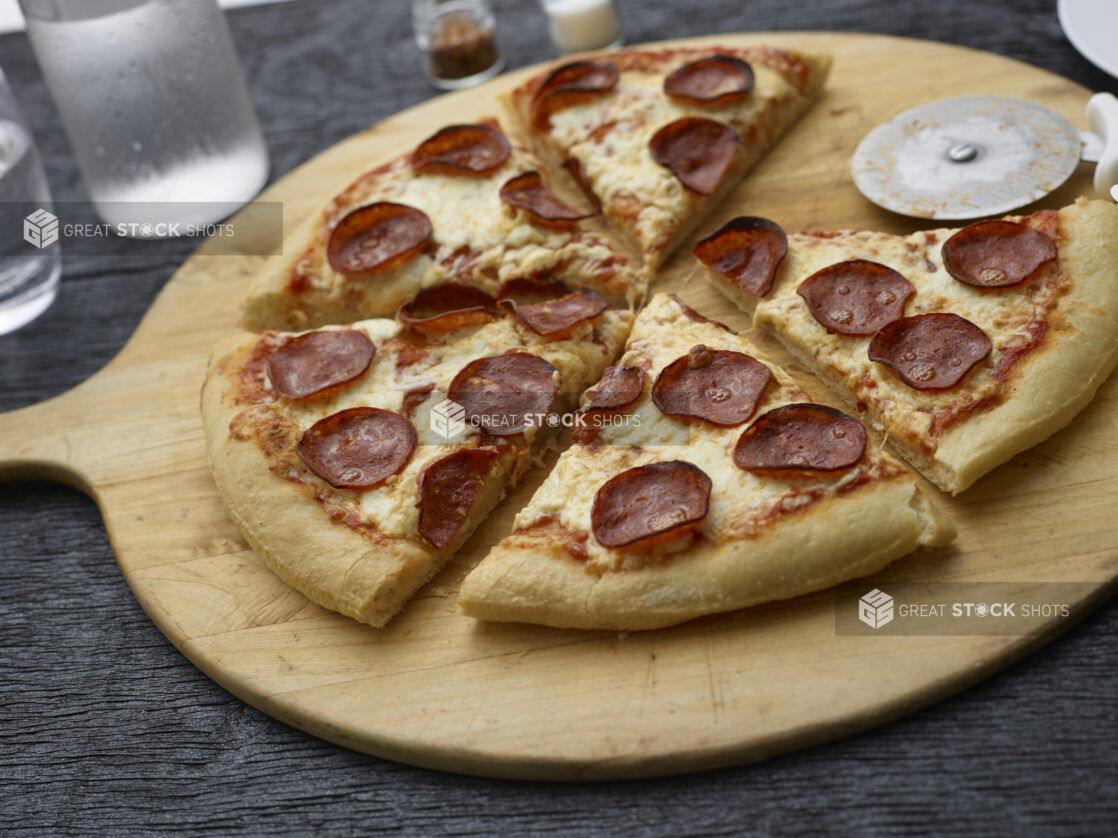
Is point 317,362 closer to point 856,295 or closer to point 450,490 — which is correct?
point 450,490

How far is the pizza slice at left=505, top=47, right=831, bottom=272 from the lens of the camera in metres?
5.16

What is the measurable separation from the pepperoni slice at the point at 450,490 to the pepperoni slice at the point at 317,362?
64 cm

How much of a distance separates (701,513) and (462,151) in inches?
106

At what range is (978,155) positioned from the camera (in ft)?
15.6

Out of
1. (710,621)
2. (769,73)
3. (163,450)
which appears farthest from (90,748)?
(769,73)

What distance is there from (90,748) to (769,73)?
14.0 ft

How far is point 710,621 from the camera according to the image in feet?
11.6

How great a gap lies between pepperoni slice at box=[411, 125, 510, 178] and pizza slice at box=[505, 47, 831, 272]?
0.34m

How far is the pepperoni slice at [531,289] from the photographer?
498 centimetres

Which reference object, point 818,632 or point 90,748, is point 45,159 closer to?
point 90,748

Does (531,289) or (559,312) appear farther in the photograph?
(531,289)

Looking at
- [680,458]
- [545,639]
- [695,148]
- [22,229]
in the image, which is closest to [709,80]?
[695,148]

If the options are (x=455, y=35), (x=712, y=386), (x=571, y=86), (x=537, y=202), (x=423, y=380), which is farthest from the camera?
(x=455, y=35)

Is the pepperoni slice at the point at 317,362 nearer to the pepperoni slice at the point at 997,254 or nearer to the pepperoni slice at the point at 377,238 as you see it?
the pepperoni slice at the point at 377,238
